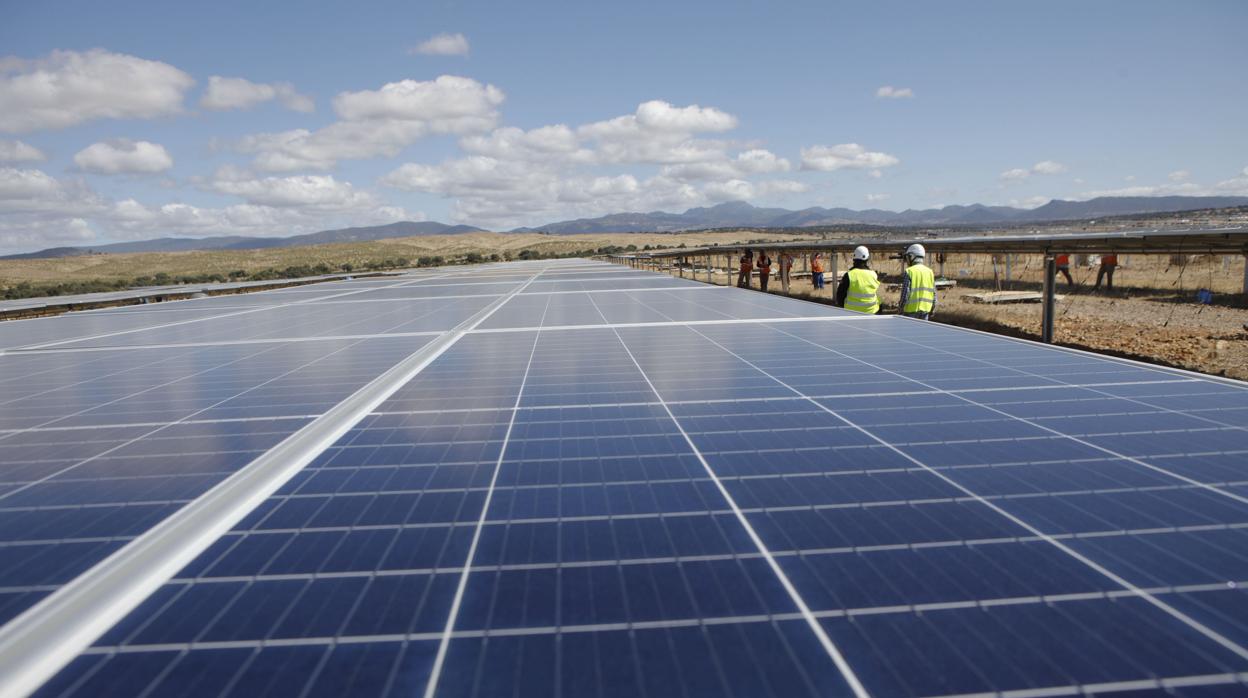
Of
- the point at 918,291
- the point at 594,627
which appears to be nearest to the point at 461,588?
the point at 594,627

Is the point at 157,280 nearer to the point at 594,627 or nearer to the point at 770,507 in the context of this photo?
the point at 770,507

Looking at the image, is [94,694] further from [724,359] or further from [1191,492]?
[724,359]

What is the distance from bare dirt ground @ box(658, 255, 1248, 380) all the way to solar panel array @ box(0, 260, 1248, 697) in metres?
14.1

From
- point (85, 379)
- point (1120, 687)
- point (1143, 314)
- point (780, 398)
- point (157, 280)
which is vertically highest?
point (157, 280)

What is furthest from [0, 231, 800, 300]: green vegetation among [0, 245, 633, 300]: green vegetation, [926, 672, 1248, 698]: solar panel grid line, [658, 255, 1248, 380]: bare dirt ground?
[926, 672, 1248, 698]: solar panel grid line

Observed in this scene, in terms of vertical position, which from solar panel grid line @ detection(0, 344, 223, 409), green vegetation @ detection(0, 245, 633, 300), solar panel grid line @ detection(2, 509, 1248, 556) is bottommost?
solar panel grid line @ detection(2, 509, 1248, 556)

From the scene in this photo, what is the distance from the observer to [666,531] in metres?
3.59

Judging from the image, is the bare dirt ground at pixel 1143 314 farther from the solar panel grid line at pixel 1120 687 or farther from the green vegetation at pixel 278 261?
the green vegetation at pixel 278 261

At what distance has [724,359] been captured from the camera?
28.2ft

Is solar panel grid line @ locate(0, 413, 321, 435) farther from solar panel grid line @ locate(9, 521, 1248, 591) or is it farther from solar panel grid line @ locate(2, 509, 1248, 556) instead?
solar panel grid line @ locate(9, 521, 1248, 591)

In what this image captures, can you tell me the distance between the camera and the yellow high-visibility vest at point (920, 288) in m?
13.0

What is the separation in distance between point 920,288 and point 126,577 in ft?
42.0

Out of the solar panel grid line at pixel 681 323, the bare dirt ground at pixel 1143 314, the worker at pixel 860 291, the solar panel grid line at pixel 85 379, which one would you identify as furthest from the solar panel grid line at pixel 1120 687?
the bare dirt ground at pixel 1143 314

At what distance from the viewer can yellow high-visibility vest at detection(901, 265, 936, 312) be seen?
13.0 meters
